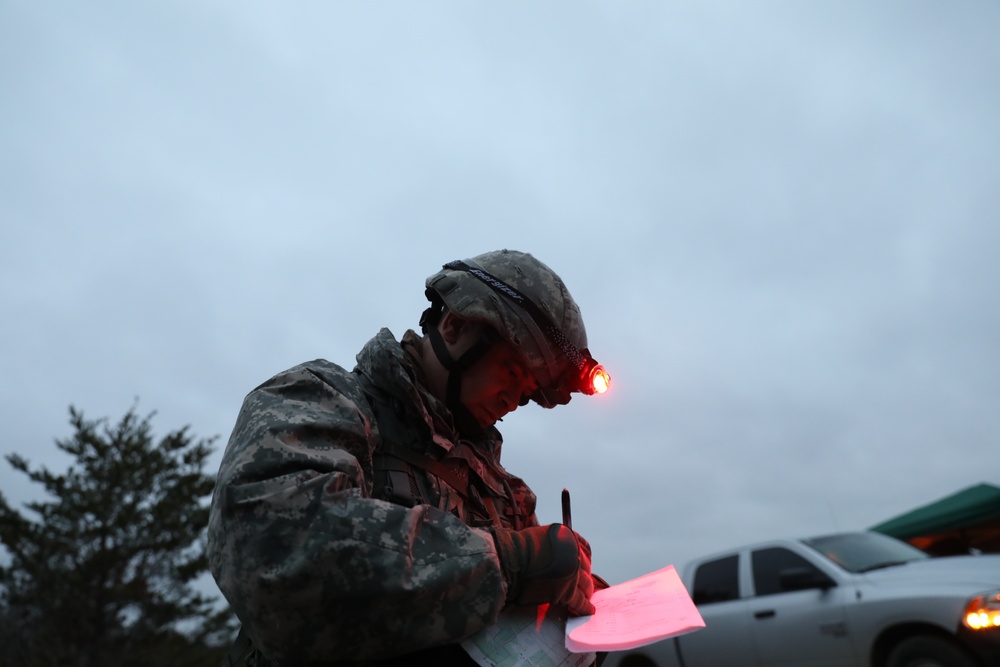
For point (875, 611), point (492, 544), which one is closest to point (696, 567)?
point (875, 611)

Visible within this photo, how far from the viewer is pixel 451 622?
1355mm

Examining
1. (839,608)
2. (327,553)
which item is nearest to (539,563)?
(327,553)

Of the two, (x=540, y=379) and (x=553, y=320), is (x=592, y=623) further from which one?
(x=553, y=320)

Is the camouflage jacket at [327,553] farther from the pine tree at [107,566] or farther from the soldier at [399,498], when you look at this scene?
the pine tree at [107,566]

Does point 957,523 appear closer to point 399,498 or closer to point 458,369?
point 458,369

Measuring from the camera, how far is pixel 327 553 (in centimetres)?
127

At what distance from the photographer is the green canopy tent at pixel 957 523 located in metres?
9.23

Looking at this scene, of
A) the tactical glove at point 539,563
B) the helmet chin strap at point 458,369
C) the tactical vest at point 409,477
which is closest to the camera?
the tactical glove at point 539,563

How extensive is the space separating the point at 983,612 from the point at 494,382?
443 cm

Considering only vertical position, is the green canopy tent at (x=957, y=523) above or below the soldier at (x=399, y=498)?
above

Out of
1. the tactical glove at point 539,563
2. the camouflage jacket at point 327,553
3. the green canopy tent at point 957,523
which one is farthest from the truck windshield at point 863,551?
the camouflage jacket at point 327,553

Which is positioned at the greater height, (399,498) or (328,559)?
(399,498)

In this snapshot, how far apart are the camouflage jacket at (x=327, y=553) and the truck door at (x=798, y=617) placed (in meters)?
5.26

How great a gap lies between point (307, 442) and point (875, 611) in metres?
5.41
